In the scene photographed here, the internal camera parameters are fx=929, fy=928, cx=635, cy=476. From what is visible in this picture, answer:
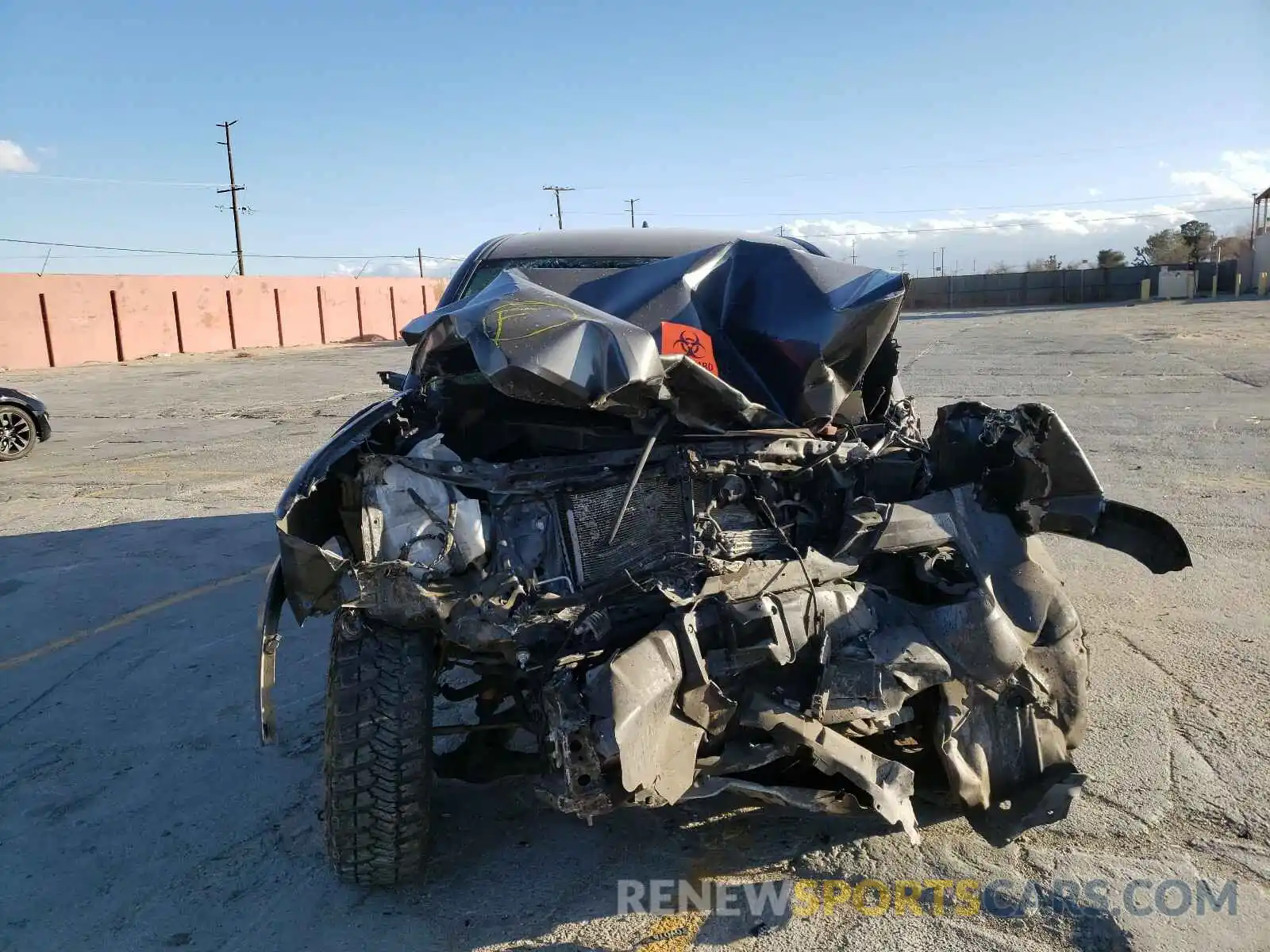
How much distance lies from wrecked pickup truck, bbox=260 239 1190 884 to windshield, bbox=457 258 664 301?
1.47 m

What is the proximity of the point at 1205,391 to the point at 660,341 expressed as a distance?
1160cm

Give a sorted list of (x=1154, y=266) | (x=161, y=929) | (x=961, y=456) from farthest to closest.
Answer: (x=1154, y=266)
(x=961, y=456)
(x=161, y=929)

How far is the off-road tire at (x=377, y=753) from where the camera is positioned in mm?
2787

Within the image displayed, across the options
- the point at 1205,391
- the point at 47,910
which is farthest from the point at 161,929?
the point at 1205,391

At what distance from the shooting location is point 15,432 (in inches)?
434

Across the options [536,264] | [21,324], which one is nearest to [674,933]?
[536,264]

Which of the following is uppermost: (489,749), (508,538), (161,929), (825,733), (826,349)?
(826,349)

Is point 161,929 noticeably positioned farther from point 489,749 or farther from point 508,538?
point 508,538

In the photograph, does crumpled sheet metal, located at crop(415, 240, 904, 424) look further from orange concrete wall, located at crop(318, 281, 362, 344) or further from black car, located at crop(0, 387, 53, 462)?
orange concrete wall, located at crop(318, 281, 362, 344)

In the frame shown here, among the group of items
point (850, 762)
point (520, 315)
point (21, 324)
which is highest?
point (520, 315)

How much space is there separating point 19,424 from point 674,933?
11345 mm

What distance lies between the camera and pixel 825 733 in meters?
2.79

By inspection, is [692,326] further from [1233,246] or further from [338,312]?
[1233,246]

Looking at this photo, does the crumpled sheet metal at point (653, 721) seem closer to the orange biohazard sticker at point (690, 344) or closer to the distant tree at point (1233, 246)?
the orange biohazard sticker at point (690, 344)
